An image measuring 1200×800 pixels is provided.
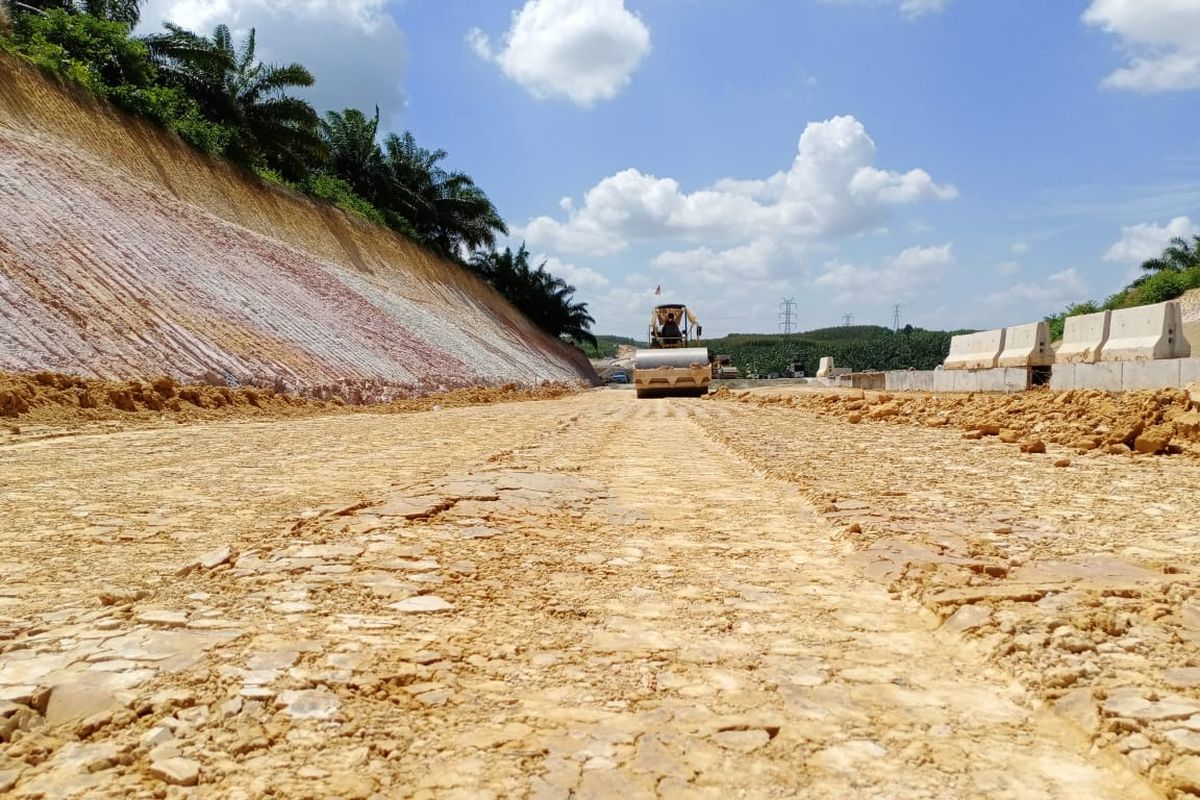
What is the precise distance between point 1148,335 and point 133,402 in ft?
50.3

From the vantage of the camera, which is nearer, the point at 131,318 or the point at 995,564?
the point at 995,564

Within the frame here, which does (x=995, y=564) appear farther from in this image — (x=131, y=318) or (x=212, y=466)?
(x=131, y=318)

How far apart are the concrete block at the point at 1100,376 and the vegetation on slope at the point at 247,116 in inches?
890

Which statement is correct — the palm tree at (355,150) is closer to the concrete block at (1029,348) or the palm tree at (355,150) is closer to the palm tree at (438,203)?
the palm tree at (438,203)

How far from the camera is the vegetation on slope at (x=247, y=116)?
753 inches

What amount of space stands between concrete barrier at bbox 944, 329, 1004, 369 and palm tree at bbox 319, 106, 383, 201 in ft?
93.2

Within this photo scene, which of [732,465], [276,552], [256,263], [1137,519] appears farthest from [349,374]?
[1137,519]

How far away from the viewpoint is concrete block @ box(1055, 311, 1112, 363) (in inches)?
485

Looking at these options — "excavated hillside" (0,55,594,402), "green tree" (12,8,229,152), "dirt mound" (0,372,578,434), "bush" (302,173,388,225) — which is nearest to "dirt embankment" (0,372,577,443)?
"dirt mound" (0,372,578,434)

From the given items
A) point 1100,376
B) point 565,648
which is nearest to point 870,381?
point 1100,376

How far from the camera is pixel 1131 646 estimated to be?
2.50 meters

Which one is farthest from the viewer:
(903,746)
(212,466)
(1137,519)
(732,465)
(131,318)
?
(131,318)

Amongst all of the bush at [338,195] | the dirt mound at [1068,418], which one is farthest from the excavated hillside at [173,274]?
the dirt mound at [1068,418]

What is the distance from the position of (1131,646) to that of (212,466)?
6.73m
